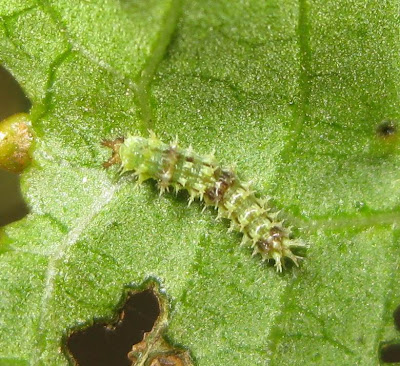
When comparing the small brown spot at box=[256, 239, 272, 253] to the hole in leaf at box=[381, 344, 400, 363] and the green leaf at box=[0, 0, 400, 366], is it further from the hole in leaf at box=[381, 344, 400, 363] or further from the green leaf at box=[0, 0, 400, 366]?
the hole in leaf at box=[381, 344, 400, 363]

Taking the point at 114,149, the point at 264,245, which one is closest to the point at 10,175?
the point at 114,149

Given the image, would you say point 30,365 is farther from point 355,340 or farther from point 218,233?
point 355,340

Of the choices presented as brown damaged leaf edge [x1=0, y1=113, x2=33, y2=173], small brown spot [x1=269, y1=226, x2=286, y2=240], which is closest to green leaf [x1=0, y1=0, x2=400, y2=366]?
brown damaged leaf edge [x1=0, y1=113, x2=33, y2=173]

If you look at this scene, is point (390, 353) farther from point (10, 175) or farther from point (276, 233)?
point (10, 175)

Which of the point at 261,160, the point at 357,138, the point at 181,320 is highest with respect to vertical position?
the point at 357,138

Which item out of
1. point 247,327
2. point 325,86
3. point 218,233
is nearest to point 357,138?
point 325,86

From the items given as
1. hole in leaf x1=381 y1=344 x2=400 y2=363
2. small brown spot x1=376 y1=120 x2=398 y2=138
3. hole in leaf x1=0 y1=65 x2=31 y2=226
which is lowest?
hole in leaf x1=381 y1=344 x2=400 y2=363

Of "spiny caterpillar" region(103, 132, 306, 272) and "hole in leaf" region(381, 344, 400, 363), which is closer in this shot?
"spiny caterpillar" region(103, 132, 306, 272)
